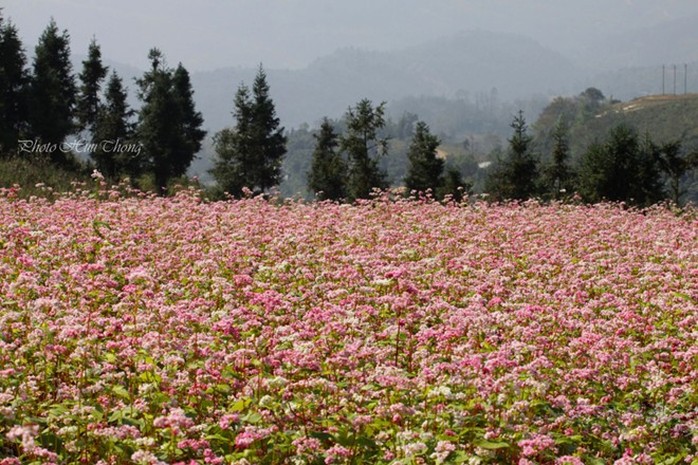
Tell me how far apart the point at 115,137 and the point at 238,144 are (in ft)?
30.7

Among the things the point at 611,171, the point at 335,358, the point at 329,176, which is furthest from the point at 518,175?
the point at 335,358

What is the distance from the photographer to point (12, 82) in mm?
50062

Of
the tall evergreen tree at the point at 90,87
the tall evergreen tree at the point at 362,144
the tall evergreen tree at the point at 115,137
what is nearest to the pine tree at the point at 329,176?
the tall evergreen tree at the point at 362,144

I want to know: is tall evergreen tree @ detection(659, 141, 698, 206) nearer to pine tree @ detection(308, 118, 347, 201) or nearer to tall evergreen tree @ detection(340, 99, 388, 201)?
tall evergreen tree @ detection(340, 99, 388, 201)

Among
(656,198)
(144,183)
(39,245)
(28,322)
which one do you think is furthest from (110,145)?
(28,322)

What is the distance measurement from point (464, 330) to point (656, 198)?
4595 cm

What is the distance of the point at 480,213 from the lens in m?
18.0

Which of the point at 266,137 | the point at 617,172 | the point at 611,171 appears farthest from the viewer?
the point at 266,137

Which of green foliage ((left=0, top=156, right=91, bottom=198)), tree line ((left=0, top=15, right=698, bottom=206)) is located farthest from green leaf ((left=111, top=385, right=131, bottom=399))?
tree line ((left=0, top=15, right=698, bottom=206))

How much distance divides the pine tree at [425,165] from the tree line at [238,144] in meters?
0.08

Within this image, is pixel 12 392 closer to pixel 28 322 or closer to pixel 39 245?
pixel 28 322

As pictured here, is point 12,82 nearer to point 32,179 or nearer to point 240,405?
point 32,179

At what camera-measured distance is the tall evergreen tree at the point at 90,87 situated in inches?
2292

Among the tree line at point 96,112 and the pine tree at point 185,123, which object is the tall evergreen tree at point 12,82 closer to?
the tree line at point 96,112
